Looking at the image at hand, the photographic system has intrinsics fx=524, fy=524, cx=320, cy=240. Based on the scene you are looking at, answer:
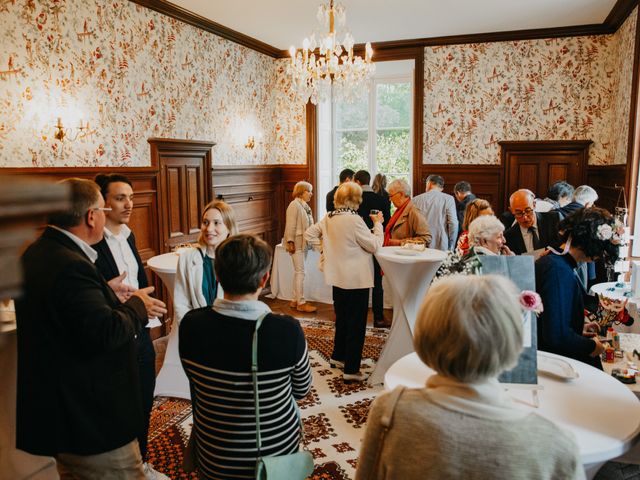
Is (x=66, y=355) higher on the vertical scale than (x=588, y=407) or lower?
higher

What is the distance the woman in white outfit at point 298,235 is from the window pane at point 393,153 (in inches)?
84.5

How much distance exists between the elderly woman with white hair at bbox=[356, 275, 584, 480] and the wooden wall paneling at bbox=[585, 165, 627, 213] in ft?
17.3

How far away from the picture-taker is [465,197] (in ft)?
20.2

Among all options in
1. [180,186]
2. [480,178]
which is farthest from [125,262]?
[480,178]

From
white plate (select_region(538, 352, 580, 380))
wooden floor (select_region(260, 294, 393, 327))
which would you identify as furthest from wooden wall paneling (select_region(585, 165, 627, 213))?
white plate (select_region(538, 352, 580, 380))

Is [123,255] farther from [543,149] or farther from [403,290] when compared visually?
[543,149]

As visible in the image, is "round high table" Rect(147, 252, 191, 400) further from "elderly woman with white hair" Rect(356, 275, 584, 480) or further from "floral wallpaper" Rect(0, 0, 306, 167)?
"elderly woman with white hair" Rect(356, 275, 584, 480)

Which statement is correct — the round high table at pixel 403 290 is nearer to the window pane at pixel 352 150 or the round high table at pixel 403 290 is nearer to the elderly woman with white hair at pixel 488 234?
the elderly woman with white hair at pixel 488 234

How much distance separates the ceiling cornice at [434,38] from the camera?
543 cm

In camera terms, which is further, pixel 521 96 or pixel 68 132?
pixel 521 96

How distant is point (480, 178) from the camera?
7055mm

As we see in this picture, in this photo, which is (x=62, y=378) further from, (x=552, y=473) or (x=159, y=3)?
(x=159, y=3)

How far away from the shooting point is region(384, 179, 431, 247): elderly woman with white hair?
15.6 ft

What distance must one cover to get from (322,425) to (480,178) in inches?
187
